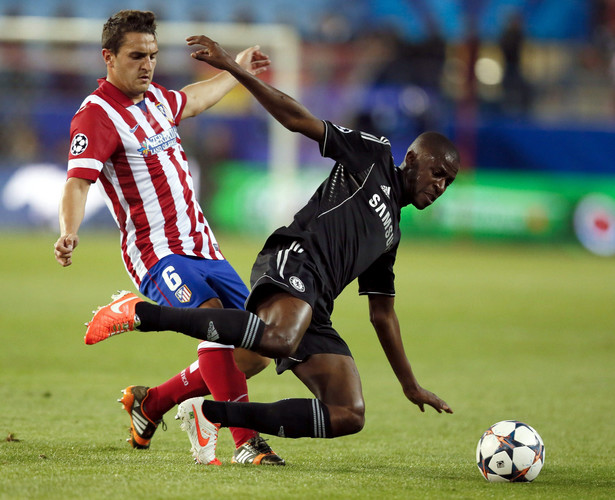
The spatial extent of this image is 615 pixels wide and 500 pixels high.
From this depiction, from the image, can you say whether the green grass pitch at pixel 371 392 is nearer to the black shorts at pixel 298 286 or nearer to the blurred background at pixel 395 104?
the black shorts at pixel 298 286

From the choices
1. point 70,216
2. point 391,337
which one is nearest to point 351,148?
point 391,337

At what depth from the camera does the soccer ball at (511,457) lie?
449 cm

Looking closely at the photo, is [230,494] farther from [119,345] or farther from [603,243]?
[603,243]

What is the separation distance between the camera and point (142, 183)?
4.96 m

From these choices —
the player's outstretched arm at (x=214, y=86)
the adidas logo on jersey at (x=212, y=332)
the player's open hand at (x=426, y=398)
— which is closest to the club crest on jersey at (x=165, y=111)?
the player's outstretched arm at (x=214, y=86)

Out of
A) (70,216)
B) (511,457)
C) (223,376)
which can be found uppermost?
(70,216)

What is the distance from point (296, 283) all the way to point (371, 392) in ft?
10.3

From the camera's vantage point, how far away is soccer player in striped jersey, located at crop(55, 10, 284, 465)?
4.77 m

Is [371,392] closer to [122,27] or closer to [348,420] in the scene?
[348,420]

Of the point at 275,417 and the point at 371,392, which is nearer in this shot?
the point at 275,417

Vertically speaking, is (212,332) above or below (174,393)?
above

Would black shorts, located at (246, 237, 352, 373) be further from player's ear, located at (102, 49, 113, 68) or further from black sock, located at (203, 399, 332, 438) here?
player's ear, located at (102, 49, 113, 68)

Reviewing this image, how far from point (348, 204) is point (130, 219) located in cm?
118

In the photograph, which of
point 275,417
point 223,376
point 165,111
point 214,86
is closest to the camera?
point 275,417
